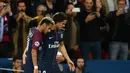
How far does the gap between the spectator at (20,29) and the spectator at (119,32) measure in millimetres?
2206

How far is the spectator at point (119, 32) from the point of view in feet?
37.3

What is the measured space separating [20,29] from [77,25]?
4.85ft

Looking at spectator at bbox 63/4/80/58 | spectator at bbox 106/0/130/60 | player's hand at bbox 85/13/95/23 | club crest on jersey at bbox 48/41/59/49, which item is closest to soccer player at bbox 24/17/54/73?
Answer: club crest on jersey at bbox 48/41/59/49

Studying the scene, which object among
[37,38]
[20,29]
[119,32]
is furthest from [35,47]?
[119,32]

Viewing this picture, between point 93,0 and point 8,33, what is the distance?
2.38 m

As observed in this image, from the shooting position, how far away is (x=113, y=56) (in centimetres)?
1154

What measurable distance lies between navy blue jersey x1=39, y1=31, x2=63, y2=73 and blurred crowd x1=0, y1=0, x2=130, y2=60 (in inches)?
112

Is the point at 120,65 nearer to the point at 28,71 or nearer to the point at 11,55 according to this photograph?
the point at 11,55

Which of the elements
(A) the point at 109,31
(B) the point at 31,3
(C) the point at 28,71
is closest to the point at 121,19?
(A) the point at 109,31

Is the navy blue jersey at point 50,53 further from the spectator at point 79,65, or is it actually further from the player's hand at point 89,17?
the player's hand at point 89,17

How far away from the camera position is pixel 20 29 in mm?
11180

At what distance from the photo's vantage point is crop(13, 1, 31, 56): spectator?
36.3 ft

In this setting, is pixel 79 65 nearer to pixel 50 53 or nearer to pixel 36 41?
pixel 50 53

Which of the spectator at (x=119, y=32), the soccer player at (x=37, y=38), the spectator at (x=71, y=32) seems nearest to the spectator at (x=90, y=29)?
the spectator at (x=71, y=32)
